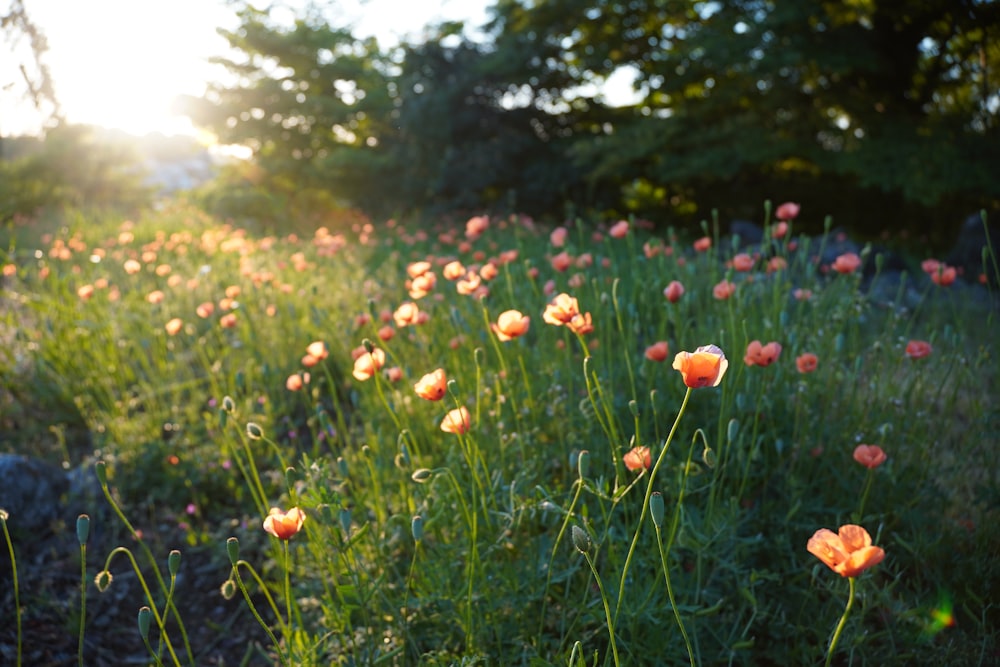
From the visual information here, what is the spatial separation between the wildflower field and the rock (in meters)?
0.10

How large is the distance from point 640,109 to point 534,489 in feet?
25.4

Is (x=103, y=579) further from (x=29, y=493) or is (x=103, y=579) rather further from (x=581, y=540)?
(x=29, y=493)

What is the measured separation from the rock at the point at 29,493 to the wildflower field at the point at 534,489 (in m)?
0.10

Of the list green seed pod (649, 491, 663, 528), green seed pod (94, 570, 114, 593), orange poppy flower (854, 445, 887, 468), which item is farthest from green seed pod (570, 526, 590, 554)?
green seed pod (94, 570, 114, 593)

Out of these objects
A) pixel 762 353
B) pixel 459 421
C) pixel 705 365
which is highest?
pixel 705 365

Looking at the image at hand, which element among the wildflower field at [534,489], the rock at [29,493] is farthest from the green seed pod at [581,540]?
the rock at [29,493]

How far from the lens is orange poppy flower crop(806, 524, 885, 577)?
0.89 metres

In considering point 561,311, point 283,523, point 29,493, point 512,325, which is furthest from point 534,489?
point 29,493

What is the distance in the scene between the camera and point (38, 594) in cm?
238

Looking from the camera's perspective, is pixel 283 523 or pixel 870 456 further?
pixel 870 456

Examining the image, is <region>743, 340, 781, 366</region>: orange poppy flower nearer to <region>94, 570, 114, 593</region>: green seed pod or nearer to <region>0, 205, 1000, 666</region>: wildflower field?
<region>0, 205, 1000, 666</region>: wildflower field

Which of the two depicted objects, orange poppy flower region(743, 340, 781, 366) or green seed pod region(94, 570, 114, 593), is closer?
green seed pod region(94, 570, 114, 593)

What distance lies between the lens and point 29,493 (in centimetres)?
273

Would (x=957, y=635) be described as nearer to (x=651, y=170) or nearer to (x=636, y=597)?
(x=636, y=597)
